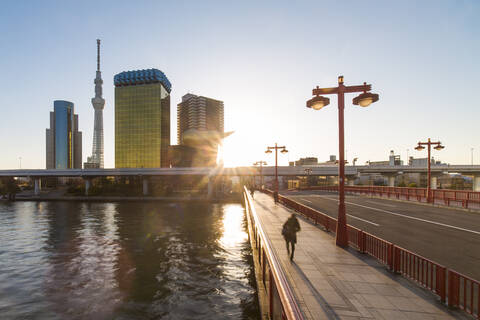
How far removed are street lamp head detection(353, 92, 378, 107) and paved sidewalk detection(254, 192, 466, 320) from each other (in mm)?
6579

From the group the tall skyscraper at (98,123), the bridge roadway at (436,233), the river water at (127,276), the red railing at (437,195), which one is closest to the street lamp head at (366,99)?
the bridge roadway at (436,233)

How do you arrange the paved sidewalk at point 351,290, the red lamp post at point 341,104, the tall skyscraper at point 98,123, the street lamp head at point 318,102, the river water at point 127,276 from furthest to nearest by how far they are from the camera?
the tall skyscraper at point 98,123 → the river water at point 127,276 → the street lamp head at point 318,102 → the red lamp post at point 341,104 → the paved sidewalk at point 351,290

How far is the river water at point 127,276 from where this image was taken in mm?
10836

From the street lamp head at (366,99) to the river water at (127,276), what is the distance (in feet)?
A: 34.1

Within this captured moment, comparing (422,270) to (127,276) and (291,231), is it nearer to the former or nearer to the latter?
(291,231)

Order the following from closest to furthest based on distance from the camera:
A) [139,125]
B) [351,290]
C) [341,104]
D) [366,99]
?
[351,290] < [366,99] < [341,104] < [139,125]

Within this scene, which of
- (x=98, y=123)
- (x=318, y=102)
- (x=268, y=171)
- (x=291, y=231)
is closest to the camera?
(x=291, y=231)

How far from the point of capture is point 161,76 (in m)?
→ 169

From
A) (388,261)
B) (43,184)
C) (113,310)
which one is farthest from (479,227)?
(43,184)

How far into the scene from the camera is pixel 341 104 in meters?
11.2

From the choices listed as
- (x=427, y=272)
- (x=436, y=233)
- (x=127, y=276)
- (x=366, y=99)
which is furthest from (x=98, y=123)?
(x=427, y=272)

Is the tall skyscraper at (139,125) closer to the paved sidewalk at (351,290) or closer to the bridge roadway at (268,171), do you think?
the bridge roadway at (268,171)

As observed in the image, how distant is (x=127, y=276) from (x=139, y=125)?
15562 centimetres

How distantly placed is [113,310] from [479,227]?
22.2 meters
